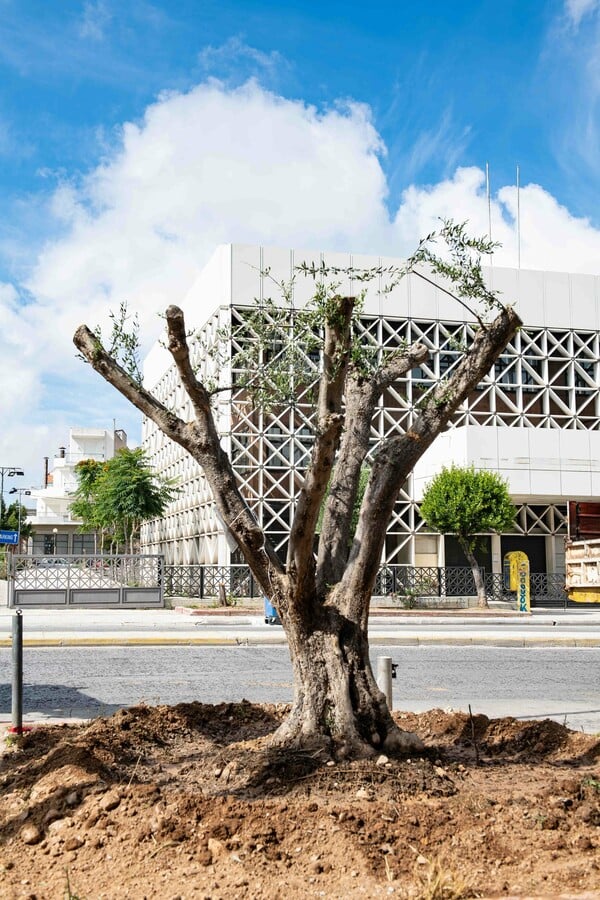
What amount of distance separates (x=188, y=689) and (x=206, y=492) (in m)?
25.3

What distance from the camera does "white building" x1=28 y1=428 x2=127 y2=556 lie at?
8828cm

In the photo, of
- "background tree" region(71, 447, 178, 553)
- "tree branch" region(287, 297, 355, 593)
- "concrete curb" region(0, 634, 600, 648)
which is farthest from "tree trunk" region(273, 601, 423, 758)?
"background tree" region(71, 447, 178, 553)

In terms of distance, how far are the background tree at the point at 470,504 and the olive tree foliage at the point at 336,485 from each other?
23.5m

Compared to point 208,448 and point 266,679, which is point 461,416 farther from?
point 208,448

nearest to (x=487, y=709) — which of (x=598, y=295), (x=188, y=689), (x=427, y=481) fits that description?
(x=188, y=689)

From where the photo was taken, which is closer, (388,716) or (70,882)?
(70,882)

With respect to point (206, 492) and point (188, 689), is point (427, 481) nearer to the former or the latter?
point (206, 492)

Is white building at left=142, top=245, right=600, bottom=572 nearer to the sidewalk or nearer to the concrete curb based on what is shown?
the sidewalk

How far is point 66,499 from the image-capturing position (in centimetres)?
8894

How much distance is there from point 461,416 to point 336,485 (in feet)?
102

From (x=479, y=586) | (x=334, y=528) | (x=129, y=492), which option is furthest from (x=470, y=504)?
(x=334, y=528)

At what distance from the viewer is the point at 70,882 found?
3693 millimetres

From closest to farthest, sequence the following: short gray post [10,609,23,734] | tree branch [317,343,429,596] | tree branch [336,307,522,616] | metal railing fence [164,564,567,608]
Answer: tree branch [336,307,522,616] < tree branch [317,343,429,596] < short gray post [10,609,23,734] < metal railing fence [164,564,567,608]

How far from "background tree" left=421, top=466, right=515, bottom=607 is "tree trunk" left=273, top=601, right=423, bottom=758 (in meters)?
24.1
